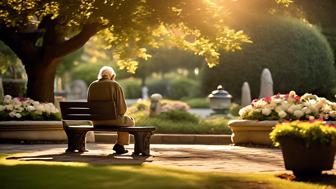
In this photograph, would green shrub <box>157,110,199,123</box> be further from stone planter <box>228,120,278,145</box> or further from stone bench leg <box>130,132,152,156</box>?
stone bench leg <box>130,132,152,156</box>

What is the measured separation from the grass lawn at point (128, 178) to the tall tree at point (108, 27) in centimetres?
526

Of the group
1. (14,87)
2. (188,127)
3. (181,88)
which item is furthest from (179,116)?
(181,88)

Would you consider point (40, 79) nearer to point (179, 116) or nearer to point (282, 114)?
point (179, 116)

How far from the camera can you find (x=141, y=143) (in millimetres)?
12180

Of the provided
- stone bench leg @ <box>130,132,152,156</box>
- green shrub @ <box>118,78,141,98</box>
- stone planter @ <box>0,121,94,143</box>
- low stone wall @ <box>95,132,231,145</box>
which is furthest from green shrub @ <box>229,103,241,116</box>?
green shrub @ <box>118,78,141,98</box>

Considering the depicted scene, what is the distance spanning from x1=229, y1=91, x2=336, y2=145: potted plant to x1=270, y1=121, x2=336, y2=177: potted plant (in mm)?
5316

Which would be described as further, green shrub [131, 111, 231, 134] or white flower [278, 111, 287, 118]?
green shrub [131, 111, 231, 134]

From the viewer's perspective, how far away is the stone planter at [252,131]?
15055 mm

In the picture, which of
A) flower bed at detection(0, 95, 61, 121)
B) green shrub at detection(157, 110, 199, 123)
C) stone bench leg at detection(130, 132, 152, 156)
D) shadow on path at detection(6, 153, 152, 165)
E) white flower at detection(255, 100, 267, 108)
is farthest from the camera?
green shrub at detection(157, 110, 199, 123)

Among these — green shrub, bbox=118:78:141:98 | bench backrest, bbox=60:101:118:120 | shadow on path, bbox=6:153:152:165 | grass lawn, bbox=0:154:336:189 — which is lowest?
grass lawn, bbox=0:154:336:189

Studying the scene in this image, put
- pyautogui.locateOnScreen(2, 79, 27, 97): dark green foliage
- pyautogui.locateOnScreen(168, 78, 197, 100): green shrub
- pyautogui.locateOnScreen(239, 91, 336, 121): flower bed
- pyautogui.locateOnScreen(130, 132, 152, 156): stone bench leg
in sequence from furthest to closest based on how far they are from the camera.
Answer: pyautogui.locateOnScreen(168, 78, 197, 100): green shrub
pyautogui.locateOnScreen(2, 79, 27, 97): dark green foliage
pyautogui.locateOnScreen(239, 91, 336, 121): flower bed
pyautogui.locateOnScreen(130, 132, 152, 156): stone bench leg

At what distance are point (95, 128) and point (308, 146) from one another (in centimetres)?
443

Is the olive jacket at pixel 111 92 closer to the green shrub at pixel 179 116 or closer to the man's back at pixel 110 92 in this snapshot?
the man's back at pixel 110 92

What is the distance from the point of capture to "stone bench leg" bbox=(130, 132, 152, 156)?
12141 millimetres
